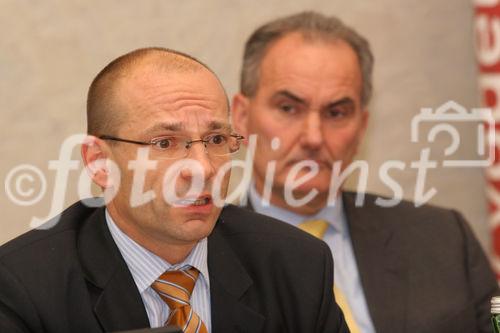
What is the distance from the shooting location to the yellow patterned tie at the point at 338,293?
3.33 meters

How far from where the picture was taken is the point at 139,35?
408 cm

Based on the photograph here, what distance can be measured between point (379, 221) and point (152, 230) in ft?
4.94

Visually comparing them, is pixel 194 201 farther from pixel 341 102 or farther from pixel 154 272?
pixel 341 102

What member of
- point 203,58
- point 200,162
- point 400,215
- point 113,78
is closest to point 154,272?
point 200,162

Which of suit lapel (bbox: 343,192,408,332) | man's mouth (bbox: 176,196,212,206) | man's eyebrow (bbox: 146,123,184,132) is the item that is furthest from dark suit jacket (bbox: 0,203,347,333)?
suit lapel (bbox: 343,192,408,332)

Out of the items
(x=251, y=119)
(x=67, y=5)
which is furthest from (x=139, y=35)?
(x=251, y=119)

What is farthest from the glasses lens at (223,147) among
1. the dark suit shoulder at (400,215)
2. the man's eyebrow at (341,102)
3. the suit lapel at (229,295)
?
the dark suit shoulder at (400,215)

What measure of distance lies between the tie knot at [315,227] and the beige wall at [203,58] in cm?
101

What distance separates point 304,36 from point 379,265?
1.07 meters

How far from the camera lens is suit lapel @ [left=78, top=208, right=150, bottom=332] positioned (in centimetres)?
238

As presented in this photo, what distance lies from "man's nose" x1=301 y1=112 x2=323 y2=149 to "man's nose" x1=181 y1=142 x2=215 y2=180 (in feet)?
3.67

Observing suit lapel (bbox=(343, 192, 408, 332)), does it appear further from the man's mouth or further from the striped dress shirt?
the man's mouth

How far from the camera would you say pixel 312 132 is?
140 inches

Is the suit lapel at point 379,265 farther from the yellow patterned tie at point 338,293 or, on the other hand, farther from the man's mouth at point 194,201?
the man's mouth at point 194,201
